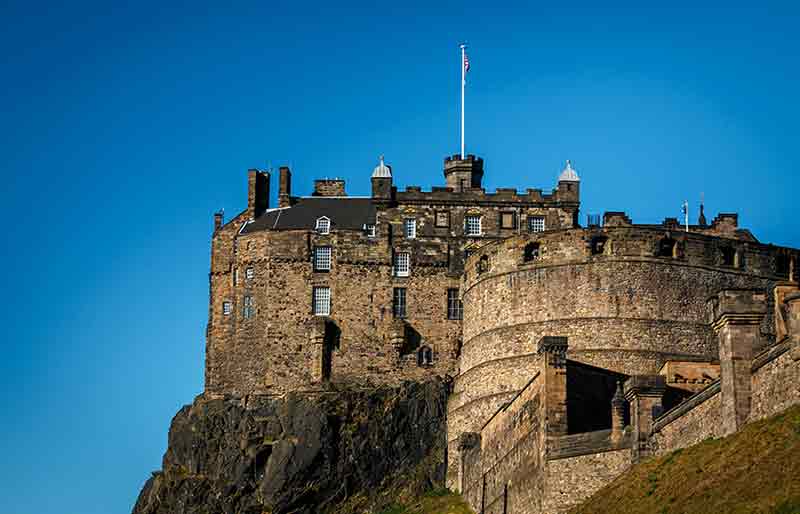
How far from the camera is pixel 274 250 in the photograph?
277ft

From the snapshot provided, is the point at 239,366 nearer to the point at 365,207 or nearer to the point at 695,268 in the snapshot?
the point at 365,207

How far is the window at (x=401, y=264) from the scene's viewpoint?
83562 mm

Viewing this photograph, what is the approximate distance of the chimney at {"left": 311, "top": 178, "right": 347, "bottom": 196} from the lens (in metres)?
90.6

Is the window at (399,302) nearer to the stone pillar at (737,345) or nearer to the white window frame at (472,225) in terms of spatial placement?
the white window frame at (472,225)

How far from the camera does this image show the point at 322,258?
8419 centimetres

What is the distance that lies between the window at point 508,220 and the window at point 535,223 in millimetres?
736

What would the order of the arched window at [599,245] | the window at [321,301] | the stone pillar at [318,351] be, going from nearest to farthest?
the arched window at [599,245] → the stone pillar at [318,351] → the window at [321,301]

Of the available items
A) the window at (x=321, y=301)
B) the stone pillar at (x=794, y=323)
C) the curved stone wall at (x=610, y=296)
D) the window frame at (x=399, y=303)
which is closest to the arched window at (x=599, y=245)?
the curved stone wall at (x=610, y=296)

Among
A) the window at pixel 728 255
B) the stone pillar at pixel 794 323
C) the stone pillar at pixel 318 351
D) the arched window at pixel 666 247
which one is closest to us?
the stone pillar at pixel 794 323

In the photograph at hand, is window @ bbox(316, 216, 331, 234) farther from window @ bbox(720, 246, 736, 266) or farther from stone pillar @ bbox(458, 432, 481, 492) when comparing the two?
window @ bbox(720, 246, 736, 266)

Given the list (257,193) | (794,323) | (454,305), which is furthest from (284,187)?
(794,323)

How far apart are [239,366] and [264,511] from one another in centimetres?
861

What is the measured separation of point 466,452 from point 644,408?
21.2 meters

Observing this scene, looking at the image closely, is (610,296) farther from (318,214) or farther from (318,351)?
(318,214)
